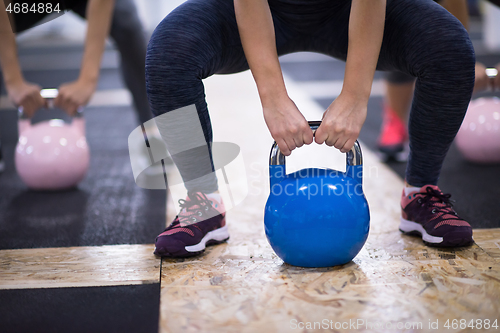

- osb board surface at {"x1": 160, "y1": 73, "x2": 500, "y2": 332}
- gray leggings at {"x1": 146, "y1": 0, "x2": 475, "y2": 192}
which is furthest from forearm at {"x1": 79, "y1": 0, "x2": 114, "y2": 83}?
osb board surface at {"x1": 160, "y1": 73, "x2": 500, "y2": 332}

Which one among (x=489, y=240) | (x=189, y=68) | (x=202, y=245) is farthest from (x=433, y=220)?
(x=189, y=68)

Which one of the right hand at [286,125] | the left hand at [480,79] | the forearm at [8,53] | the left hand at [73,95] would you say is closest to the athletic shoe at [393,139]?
the left hand at [480,79]

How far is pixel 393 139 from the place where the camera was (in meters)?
2.26

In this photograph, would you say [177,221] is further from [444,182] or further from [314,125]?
[444,182]

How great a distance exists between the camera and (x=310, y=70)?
225 inches

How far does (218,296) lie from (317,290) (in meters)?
0.22

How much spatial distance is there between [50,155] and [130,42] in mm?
610

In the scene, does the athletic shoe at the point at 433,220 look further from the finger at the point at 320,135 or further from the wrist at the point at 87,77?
the wrist at the point at 87,77

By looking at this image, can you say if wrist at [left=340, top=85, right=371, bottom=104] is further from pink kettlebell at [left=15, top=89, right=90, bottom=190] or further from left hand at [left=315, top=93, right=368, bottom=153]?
pink kettlebell at [left=15, top=89, right=90, bottom=190]

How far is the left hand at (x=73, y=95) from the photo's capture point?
Answer: 6.20ft

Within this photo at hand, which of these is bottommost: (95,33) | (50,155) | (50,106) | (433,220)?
(433,220)

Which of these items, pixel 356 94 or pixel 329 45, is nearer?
pixel 356 94

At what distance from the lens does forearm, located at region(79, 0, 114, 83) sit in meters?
1.85

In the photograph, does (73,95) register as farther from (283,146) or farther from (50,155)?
(283,146)
